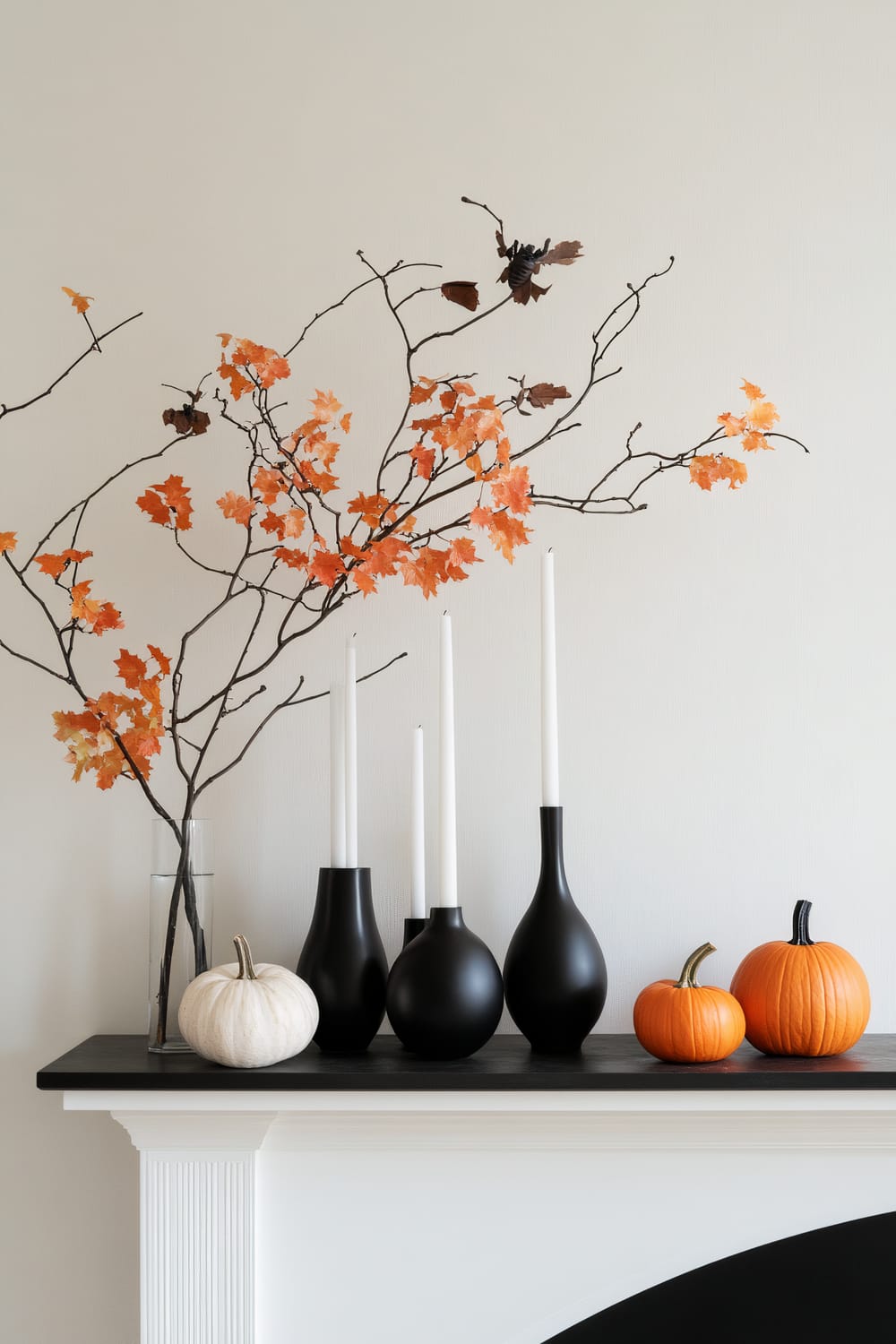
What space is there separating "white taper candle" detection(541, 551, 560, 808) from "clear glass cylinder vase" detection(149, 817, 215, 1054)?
1.07 ft

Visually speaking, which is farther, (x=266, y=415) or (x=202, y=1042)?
(x=266, y=415)

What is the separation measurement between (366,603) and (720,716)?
15.1 inches

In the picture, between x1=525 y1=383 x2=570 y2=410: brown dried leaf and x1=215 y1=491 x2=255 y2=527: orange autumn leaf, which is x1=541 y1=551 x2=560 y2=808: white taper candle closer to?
x1=525 y1=383 x2=570 y2=410: brown dried leaf

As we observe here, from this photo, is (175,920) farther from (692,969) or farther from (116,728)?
(692,969)

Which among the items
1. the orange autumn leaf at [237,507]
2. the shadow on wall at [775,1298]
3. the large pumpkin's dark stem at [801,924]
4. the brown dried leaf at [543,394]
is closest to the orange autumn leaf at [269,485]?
the orange autumn leaf at [237,507]

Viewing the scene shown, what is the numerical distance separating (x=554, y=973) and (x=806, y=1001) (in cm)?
22

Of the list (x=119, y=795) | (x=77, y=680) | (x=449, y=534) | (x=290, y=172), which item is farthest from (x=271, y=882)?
(x=290, y=172)

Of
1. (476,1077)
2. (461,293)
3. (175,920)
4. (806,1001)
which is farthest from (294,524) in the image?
(806,1001)

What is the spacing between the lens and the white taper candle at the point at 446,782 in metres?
0.96

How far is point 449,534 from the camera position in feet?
3.61

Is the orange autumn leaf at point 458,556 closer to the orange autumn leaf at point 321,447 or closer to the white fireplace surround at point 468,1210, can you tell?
the orange autumn leaf at point 321,447

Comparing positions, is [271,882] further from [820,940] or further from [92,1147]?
[820,940]

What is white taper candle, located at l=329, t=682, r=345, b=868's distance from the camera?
3.27 ft

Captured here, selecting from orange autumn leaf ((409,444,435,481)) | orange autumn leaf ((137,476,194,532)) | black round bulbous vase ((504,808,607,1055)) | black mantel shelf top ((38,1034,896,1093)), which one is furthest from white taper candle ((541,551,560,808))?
orange autumn leaf ((137,476,194,532))
